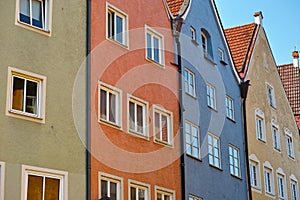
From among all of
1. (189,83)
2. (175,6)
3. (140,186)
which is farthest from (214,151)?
(140,186)

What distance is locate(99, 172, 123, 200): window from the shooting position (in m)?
22.1

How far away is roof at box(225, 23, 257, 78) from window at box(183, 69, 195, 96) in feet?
23.4

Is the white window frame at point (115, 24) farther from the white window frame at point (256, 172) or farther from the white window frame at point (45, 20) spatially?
the white window frame at point (256, 172)

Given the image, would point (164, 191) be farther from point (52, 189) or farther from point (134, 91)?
point (52, 189)

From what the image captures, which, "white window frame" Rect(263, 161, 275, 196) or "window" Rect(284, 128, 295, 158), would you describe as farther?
"window" Rect(284, 128, 295, 158)

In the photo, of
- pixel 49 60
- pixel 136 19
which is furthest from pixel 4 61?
pixel 136 19

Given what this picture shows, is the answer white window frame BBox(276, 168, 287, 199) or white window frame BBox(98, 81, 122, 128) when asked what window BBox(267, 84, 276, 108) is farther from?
white window frame BBox(98, 81, 122, 128)

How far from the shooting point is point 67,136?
824 inches

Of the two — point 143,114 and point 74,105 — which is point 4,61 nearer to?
point 74,105

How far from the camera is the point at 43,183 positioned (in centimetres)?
1973

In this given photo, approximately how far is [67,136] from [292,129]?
84.6 ft

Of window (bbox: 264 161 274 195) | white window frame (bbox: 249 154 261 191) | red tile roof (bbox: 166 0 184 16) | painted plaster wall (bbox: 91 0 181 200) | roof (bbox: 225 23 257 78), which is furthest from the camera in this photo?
roof (bbox: 225 23 257 78)

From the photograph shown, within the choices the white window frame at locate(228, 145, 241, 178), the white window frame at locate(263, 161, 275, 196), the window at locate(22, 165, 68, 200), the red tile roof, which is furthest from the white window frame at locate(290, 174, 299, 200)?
the window at locate(22, 165, 68, 200)

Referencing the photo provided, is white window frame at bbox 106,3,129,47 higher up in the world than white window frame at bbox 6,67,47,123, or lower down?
higher up
